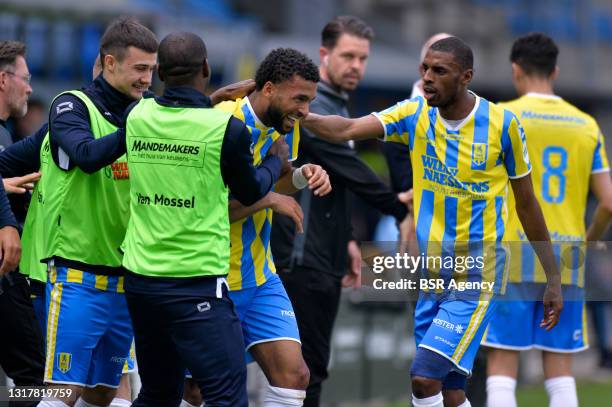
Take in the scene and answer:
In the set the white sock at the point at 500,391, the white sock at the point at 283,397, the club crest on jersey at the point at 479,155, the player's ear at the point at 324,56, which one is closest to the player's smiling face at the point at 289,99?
the club crest on jersey at the point at 479,155

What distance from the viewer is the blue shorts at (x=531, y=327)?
26.4 feet

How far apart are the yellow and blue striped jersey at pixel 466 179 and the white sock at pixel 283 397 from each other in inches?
46.0

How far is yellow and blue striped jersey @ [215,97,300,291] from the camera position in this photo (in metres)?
6.40

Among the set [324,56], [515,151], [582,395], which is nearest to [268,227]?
[515,151]

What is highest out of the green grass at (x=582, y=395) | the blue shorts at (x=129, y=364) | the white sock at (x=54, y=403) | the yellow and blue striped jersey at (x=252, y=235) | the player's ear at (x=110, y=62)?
the player's ear at (x=110, y=62)

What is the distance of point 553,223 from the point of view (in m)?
8.15

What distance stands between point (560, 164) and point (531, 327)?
1134mm

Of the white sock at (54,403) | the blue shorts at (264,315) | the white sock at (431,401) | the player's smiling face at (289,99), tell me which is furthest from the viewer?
the white sock at (431,401)

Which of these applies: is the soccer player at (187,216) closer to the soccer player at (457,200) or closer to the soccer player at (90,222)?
the soccer player at (90,222)

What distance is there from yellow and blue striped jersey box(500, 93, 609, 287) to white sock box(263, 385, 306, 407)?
8.53 feet

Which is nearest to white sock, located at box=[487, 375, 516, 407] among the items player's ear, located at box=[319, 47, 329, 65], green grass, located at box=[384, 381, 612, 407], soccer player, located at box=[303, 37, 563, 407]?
soccer player, located at box=[303, 37, 563, 407]

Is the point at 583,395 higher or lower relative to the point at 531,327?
lower

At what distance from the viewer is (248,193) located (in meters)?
5.62

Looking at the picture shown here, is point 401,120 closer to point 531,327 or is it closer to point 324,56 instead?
point 324,56
